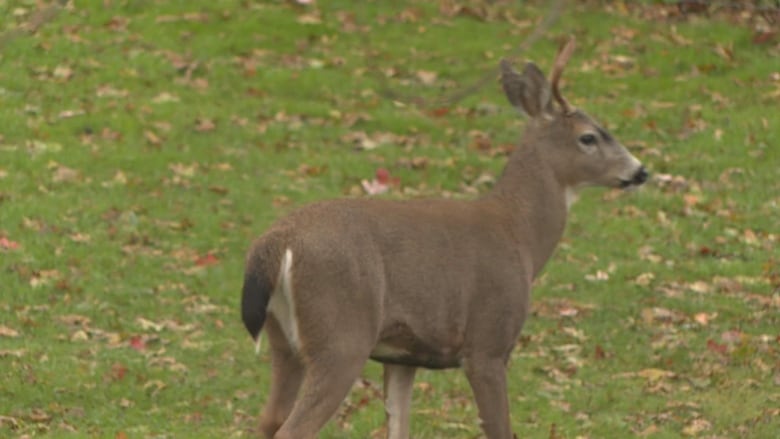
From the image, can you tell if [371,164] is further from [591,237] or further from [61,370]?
[61,370]

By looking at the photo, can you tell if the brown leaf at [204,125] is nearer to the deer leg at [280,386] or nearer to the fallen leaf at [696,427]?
the fallen leaf at [696,427]

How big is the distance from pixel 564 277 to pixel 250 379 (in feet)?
11.9

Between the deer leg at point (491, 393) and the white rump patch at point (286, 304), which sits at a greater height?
the white rump patch at point (286, 304)

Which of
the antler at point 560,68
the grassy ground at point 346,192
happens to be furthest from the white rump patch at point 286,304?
the antler at point 560,68

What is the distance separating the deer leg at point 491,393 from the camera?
764 cm

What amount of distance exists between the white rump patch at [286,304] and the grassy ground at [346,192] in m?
1.21

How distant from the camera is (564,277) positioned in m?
13.1

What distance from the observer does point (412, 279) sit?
7.38 meters

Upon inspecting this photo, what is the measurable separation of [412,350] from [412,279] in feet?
1.07

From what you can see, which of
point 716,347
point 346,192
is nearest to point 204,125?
point 346,192

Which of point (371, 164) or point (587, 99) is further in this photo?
point (587, 99)

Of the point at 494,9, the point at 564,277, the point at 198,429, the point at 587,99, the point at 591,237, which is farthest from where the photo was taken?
the point at 494,9

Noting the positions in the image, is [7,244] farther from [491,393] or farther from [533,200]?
[491,393]

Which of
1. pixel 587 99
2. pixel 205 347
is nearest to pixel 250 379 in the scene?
pixel 205 347
